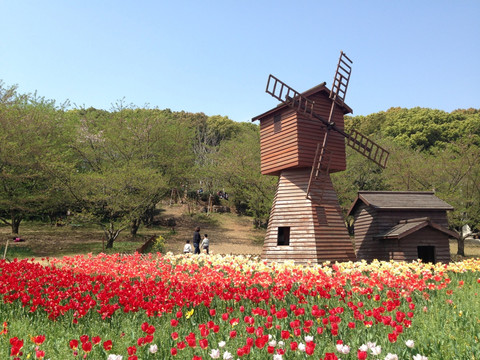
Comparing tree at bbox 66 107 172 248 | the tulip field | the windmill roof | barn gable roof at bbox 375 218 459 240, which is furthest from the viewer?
tree at bbox 66 107 172 248

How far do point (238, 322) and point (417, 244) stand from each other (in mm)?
15465

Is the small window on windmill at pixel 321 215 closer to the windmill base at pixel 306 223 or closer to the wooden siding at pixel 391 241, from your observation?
the windmill base at pixel 306 223

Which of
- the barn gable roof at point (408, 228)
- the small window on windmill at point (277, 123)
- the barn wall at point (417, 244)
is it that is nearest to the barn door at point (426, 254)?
the barn wall at point (417, 244)

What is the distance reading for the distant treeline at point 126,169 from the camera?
23.6 m

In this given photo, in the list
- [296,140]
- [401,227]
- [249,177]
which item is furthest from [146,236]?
[401,227]

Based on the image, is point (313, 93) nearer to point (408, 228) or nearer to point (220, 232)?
point (408, 228)

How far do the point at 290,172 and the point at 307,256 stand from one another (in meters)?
4.18

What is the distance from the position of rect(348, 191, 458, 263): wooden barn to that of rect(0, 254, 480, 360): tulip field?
9214mm

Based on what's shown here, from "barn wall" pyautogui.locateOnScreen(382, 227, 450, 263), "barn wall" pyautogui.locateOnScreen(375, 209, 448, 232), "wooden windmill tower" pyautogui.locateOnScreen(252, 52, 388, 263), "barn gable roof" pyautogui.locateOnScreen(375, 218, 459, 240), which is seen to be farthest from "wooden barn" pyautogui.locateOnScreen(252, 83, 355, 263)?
"barn wall" pyautogui.locateOnScreen(375, 209, 448, 232)

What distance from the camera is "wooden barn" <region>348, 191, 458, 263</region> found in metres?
18.3

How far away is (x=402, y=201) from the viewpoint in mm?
20562

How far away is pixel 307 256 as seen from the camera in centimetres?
1666

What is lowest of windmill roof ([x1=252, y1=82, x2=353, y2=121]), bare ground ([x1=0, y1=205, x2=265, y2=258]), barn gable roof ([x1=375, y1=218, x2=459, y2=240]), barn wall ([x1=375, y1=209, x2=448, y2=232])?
bare ground ([x1=0, y1=205, x2=265, y2=258])

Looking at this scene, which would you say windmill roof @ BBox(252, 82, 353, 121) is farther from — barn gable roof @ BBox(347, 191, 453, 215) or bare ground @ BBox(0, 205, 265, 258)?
bare ground @ BBox(0, 205, 265, 258)
